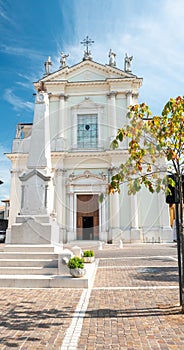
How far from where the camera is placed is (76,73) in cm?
2584

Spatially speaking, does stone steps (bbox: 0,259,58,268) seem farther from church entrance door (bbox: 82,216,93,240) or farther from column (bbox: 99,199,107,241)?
church entrance door (bbox: 82,216,93,240)

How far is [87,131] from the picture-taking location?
25.1 metres

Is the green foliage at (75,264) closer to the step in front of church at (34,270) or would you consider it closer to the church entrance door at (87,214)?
the step in front of church at (34,270)

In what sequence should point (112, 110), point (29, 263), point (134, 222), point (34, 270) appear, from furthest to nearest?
1. point (112, 110)
2. point (134, 222)
3. point (29, 263)
4. point (34, 270)

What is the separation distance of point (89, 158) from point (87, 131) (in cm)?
312

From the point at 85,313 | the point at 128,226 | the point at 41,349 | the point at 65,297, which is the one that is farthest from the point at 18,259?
the point at 128,226

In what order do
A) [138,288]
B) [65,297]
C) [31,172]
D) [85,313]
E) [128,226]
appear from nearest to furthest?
[85,313]
[65,297]
[138,288]
[31,172]
[128,226]

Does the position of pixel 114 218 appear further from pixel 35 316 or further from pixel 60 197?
pixel 35 316

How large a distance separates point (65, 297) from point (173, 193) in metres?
3.23

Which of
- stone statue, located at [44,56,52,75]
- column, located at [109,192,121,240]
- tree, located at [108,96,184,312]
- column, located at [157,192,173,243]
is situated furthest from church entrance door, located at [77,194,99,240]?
tree, located at [108,96,184,312]

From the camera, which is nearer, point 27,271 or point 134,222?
point 27,271

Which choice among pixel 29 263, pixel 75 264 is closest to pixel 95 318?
pixel 75 264

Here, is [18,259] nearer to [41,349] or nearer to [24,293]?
[24,293]

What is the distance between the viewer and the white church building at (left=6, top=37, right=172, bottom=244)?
2217 centimetres
